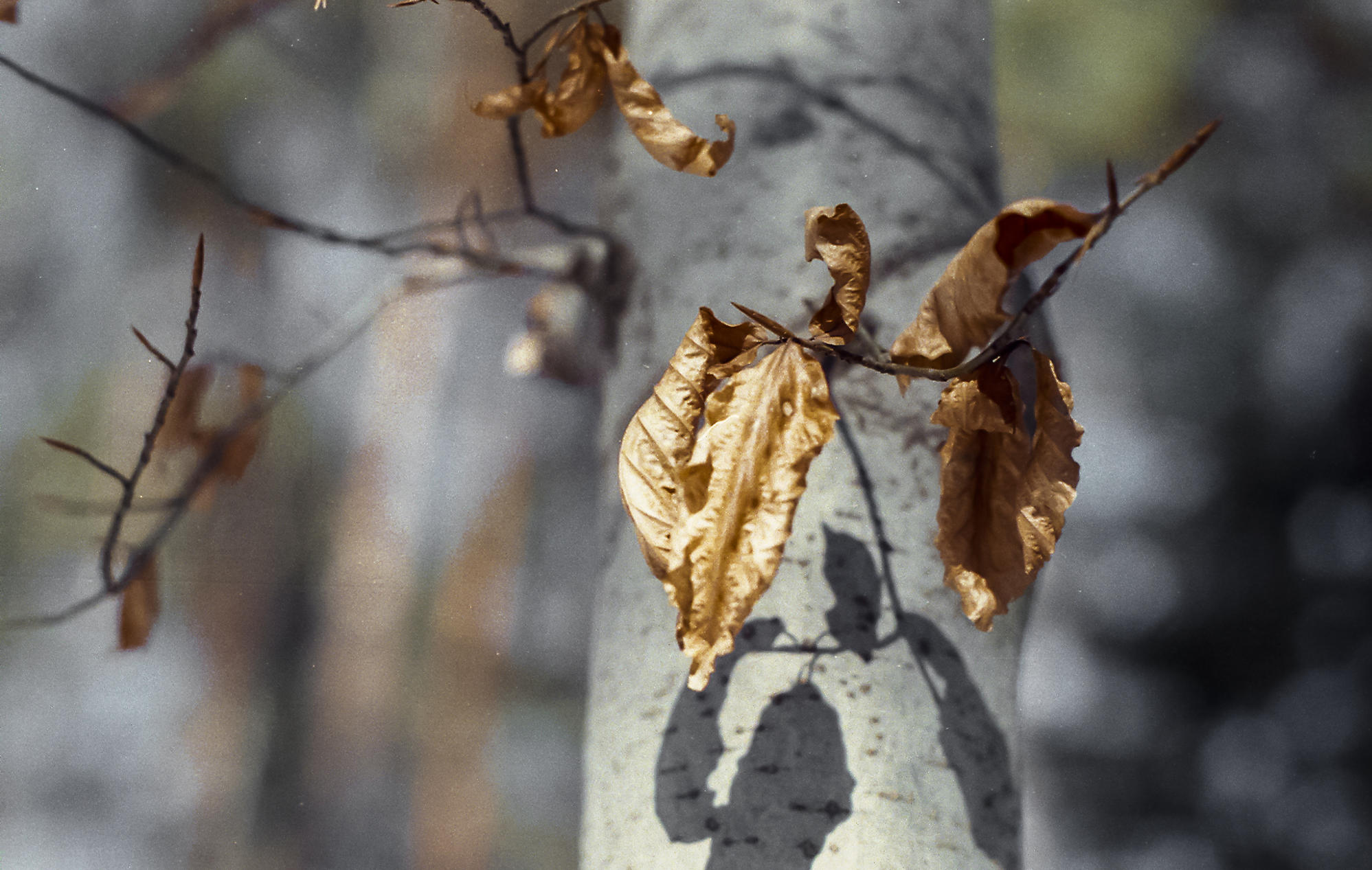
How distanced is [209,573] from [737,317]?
1382 millimetres

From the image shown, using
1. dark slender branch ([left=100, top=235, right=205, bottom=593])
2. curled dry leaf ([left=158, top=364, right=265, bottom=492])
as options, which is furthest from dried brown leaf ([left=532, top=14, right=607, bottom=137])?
curled dry leaf ([left=158, top=364, right=265, bottom=492])

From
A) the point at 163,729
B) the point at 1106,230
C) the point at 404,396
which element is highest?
the point at 404,396

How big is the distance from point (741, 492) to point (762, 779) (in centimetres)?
10

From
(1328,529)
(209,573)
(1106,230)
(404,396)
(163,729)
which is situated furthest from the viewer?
(404,396)

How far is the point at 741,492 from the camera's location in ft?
0.61

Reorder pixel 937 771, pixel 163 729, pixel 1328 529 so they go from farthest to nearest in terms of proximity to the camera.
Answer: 1. pixel 1328 529
2. pixel 163 729
3. pixel 937 771

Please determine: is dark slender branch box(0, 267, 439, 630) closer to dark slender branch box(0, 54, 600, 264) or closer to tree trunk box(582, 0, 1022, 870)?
dark slender branch box(0, 54, 600, 264)

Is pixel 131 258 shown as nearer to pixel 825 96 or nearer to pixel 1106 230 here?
pixel 825 96

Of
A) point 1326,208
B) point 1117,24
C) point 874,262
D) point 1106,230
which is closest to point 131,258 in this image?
point 874,262

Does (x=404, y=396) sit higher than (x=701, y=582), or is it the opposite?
(x=404, y=396)

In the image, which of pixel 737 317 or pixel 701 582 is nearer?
pixel 701 582

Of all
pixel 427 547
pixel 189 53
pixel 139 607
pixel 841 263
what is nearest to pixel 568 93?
pixel 841 263

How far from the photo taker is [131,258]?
1.43 meters

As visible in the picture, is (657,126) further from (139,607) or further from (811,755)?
(139,607)
